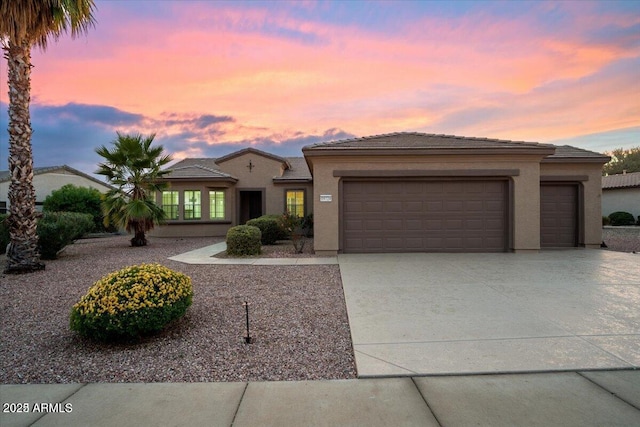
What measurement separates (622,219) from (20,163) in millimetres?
31779

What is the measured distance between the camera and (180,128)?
2283 centimetres

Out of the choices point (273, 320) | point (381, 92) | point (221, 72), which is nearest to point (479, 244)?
point (381, 92)

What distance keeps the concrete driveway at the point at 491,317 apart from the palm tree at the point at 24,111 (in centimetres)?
835

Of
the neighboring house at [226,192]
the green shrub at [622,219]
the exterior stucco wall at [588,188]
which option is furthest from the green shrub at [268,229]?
the green shrub at [622,219]

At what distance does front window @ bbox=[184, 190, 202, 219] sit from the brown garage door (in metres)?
16.2

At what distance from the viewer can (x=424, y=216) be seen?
11.4m

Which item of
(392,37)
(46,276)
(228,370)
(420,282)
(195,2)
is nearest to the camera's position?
(228,370)

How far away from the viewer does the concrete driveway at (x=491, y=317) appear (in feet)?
12.2

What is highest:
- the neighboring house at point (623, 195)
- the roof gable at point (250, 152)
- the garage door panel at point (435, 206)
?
the roof gable at point (250, 152)

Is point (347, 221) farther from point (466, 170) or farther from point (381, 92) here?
point (381, 92)

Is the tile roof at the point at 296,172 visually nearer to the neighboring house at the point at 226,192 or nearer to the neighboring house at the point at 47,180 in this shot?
the neighboring house at the point at 226,192

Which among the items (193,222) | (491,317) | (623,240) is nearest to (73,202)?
(193,222)

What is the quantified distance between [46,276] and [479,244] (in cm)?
1269

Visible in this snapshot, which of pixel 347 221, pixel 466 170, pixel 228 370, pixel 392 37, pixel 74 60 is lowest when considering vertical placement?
pixel 228 370
